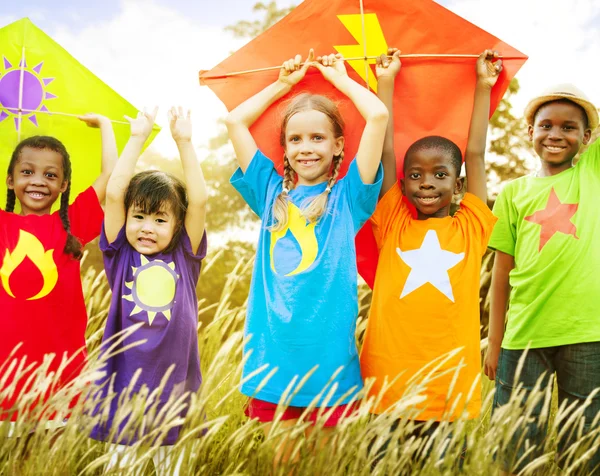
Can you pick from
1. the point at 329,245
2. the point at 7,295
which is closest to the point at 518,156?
the point at 329,245

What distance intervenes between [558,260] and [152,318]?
6.36 feet

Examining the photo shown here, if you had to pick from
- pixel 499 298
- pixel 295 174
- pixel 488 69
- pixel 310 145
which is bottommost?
pixel 499 298

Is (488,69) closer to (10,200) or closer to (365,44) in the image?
(365,44)

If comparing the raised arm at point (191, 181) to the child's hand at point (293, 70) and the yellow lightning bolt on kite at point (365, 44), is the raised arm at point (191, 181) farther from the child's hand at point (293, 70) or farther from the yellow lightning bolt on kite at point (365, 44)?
the yellow lightning bolt on kite at point (365, 44)

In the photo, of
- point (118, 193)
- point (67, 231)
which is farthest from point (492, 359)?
point (67, 231)

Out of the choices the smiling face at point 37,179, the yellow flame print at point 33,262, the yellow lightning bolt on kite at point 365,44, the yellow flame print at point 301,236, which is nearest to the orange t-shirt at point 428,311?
the yellow flame print at point 301,236

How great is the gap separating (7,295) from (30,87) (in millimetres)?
1249

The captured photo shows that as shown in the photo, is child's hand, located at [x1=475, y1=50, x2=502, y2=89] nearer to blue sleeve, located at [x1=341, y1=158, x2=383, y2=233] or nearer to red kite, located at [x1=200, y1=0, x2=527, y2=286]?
red kite, located at [x1=200, y1=0, x2=527, y2=286]

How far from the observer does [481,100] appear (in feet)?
10.3

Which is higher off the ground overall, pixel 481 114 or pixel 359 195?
pixel 481 114

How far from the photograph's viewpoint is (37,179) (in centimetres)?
317

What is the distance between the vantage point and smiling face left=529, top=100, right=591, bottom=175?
3.11m

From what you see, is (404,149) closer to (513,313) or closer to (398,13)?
(398,13)

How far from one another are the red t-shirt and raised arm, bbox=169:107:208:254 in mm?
644
